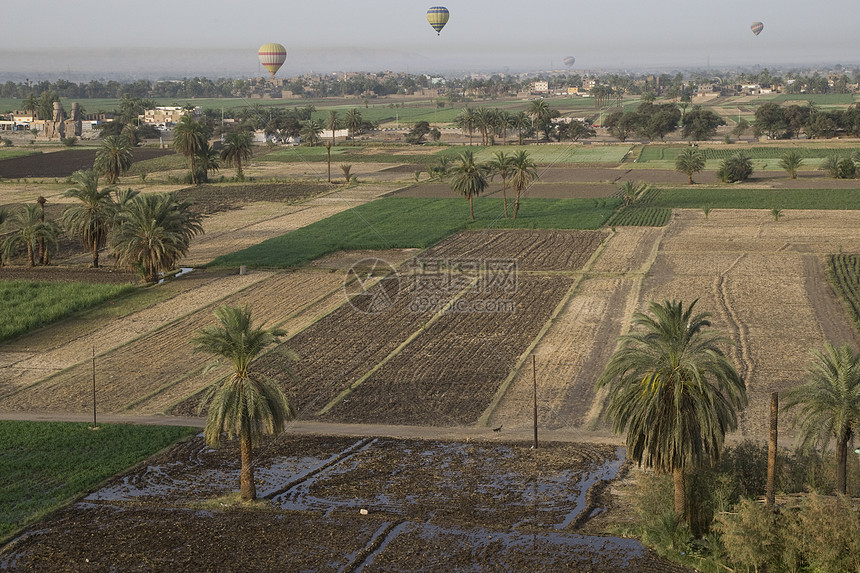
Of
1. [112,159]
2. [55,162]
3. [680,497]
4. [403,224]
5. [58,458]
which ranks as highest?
[112,159]

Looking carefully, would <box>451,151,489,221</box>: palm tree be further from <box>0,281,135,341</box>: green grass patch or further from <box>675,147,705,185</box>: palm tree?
<box>675,147,705,185</box>: palm tree

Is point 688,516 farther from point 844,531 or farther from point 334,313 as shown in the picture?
point 334,313

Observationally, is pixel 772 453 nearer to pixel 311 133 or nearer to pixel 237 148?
pixel 237 148

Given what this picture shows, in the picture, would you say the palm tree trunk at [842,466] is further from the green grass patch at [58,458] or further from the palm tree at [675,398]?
the green grass patch at [58,458]

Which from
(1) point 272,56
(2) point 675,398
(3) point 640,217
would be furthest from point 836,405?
(1) point 272,56

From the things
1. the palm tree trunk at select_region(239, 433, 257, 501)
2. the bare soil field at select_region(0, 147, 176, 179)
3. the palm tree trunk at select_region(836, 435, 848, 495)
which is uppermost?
the bare soil field at select_region(0, 147, 176, 179)

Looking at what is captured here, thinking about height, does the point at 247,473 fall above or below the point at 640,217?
below

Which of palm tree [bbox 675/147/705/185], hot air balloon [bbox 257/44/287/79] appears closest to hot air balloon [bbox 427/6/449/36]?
hot air balloon [bbox 257/44/287/79]
